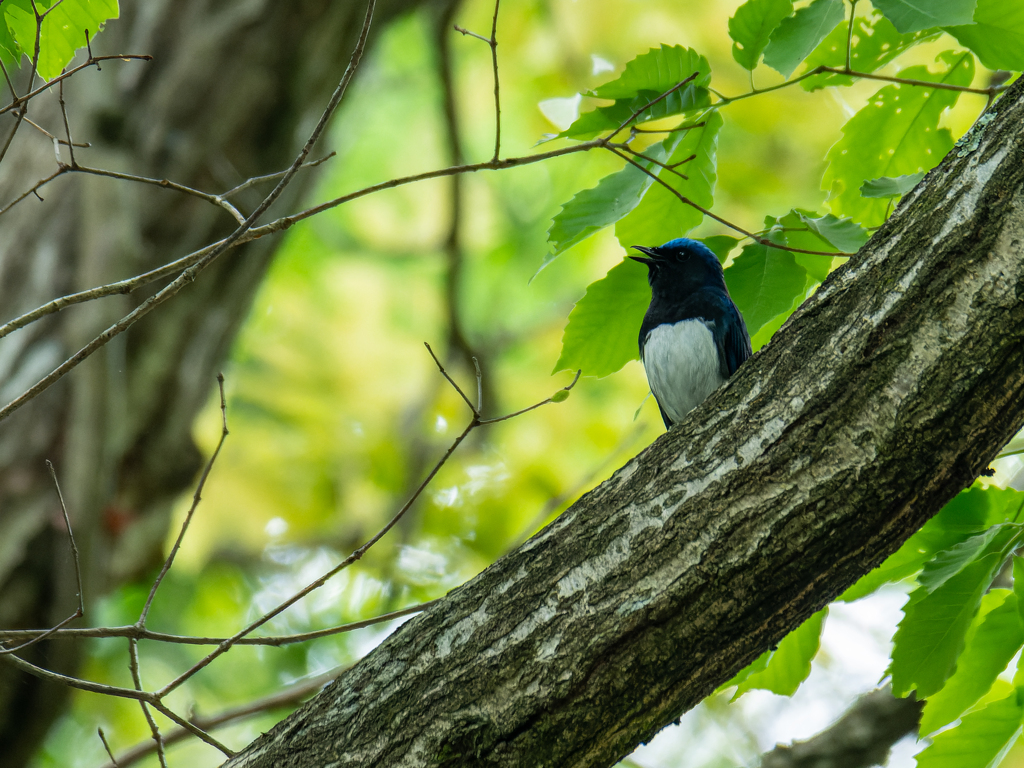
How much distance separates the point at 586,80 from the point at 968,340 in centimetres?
595

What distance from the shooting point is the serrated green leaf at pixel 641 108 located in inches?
90.4

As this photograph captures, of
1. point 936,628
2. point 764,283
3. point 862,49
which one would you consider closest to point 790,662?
point 936,628

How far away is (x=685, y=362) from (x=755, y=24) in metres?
1.54

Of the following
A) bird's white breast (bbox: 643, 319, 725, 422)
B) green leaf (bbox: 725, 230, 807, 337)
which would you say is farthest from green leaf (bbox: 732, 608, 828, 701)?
bird's white breast (bbox: 643, 319, 725, 422)

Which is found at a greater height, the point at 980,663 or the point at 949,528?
the point at 949,528

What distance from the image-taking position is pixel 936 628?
6.57 ft

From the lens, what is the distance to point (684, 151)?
2420 millimetres

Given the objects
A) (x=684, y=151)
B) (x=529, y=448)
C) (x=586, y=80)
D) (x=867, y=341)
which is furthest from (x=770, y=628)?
(x=586, y=80)

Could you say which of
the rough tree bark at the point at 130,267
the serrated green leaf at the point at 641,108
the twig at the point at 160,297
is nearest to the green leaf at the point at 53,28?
the twig at the point at 160,297

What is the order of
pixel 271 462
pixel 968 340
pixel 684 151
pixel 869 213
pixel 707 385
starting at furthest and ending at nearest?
pixel 271 462, pixel 707 385, pixel 869 213, pixel 684 151, pixel 968 340

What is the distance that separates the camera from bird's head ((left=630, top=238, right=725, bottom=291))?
3.81m

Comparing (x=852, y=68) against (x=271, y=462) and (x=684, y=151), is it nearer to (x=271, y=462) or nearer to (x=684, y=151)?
(x=684, y=151)

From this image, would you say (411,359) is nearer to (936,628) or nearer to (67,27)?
(67,27)

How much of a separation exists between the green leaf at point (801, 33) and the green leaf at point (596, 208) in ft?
1.51
